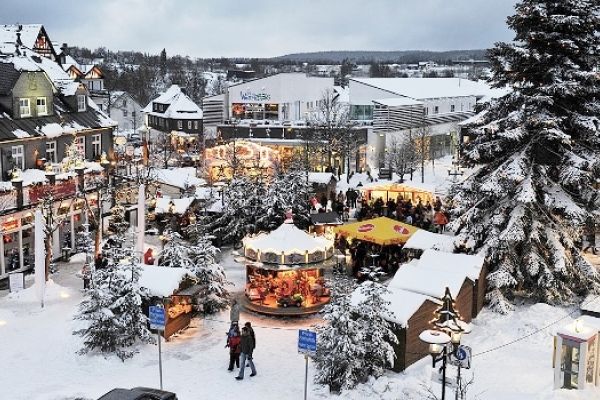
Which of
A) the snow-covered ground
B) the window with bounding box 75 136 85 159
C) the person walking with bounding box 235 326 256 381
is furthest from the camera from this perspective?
the window with bounding box 75 136 85 159

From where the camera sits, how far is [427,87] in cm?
6581

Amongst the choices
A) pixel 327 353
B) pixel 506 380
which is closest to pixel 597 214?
pixel 506 380

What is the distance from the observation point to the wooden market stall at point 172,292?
1658 centimetres

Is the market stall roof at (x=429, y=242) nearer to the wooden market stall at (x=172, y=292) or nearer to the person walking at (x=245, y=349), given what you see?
the wooden market stall at (x=172, y=292)

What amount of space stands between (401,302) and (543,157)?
698 cm

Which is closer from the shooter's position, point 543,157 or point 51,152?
point 543,157

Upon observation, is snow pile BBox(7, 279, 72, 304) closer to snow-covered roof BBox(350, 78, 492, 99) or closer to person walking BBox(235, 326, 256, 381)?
person walking BBox(235, 326, 256, 381)

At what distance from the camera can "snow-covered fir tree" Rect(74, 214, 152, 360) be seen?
15391 mm

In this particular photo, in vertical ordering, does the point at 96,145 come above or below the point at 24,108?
below

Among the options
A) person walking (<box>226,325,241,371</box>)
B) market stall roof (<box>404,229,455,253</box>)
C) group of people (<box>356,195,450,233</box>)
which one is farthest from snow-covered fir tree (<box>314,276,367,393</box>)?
group of people (<box>356,195,450,233</box>)

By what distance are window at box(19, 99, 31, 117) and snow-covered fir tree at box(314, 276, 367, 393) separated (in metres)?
17.5

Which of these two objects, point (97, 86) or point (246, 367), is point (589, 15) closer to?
point (246, 367)

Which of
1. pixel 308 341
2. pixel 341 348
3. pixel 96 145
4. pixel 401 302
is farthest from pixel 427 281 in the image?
pixel 96 145

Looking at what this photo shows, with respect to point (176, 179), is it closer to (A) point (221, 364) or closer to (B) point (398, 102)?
(A) point (221, 364)
